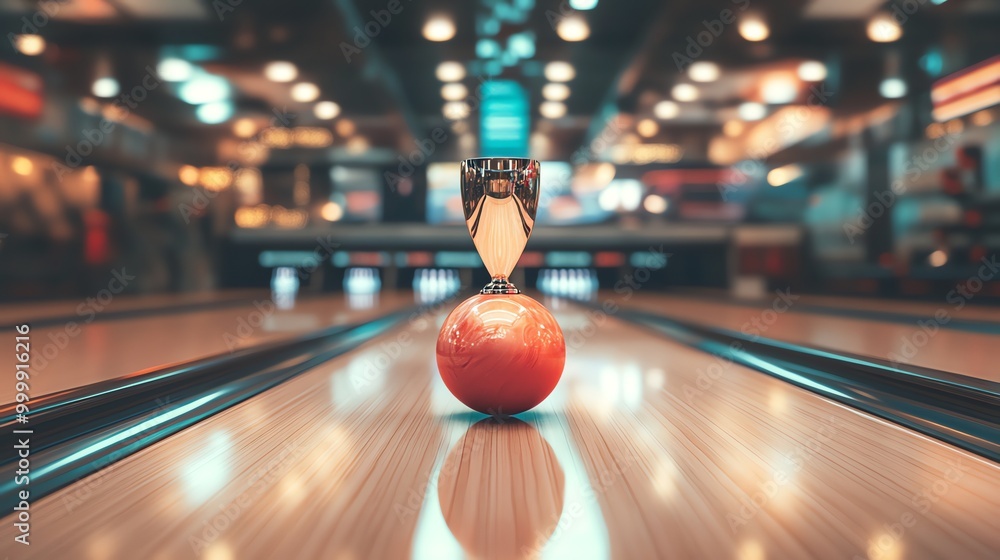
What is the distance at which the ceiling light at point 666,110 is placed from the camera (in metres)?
5.95

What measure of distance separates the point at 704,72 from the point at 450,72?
6.28ft

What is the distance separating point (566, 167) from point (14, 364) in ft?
20.8

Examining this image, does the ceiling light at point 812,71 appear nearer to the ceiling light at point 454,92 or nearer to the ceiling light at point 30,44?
the ceiling light at point 454,92

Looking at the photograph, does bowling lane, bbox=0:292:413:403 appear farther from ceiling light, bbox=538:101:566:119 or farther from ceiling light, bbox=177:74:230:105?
ceiling light, bbox=538:101:566:119

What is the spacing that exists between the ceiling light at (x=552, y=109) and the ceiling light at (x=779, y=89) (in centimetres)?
198

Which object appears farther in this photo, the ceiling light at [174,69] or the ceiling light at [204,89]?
the ceiling light at [204,89]

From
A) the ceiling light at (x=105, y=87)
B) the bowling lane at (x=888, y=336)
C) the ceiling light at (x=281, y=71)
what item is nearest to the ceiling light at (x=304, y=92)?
the ceiling light at (x=281, y=71)

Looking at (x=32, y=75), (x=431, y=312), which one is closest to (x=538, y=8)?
(x=431, y=312)

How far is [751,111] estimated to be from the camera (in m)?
5.77

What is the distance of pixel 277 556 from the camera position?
54cm

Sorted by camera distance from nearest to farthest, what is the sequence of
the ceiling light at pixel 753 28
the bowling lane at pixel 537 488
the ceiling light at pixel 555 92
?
the bowling lane at pixel 537 488, the ceiling light at pixel 753 28, the ceiling light at pixel 555 92

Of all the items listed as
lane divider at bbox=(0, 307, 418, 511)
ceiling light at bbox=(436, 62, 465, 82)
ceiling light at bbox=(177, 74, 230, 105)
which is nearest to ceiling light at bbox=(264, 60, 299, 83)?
ceiling light at bbox=(177, 74, 230, 105)

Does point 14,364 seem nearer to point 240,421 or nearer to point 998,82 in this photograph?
point 240,421

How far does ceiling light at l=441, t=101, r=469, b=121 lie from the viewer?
6650 millimetres
